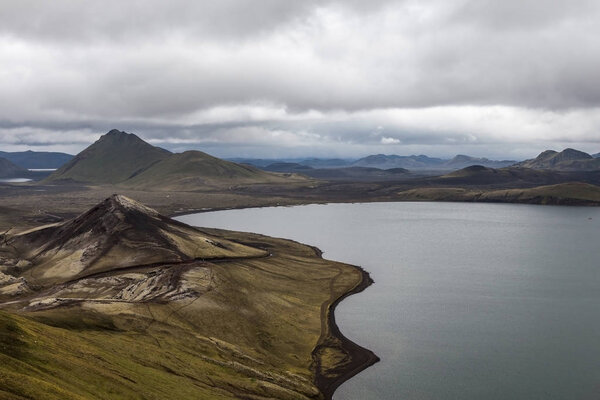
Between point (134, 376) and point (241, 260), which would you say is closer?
point (134, 376)

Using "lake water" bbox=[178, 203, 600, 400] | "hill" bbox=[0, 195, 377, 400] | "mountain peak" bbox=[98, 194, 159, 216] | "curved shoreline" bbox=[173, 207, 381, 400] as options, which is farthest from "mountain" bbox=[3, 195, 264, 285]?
"lake water" bbox=[178, 203, 600, 400]

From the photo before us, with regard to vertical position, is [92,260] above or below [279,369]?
above

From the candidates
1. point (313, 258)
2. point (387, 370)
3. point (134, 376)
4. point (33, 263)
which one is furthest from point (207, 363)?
point (313, 258)

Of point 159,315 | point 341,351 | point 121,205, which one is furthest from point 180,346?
point 121,205

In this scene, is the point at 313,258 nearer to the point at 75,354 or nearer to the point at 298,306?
the point at 298,306

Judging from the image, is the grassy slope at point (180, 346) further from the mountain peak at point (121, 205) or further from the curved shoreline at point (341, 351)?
the mountain peak at point (121, 205)

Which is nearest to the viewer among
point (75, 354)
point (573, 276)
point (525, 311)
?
point (75, 354)
